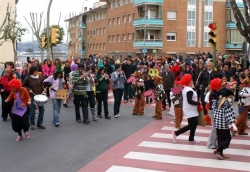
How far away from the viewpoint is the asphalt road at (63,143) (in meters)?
8.06

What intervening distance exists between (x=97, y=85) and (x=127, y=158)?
524 cm

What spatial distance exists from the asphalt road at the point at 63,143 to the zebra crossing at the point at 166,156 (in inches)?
15.2

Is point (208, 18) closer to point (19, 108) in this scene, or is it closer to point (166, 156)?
point (19, 108)

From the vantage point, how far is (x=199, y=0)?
180ft

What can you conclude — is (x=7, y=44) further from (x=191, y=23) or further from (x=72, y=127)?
(x=72, y=127)

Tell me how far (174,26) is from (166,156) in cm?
4627

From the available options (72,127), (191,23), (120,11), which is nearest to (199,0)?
(191,23)

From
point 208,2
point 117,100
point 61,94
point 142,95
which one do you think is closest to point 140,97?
point 142,95

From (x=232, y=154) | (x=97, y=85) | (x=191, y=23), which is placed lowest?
(x=232, y=154)

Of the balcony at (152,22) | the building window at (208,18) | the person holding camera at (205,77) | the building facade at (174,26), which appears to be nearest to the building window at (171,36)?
the building facade at (174,26)

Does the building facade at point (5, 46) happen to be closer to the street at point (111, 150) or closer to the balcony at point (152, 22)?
the balcony at point (152, 22)

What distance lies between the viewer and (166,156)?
344 inches

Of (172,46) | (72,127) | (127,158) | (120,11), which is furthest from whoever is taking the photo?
(120,11)

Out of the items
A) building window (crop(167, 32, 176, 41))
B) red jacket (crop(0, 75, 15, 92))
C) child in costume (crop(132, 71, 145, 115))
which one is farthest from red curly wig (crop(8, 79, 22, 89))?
building window (crop(167, 32, 176, 41))
